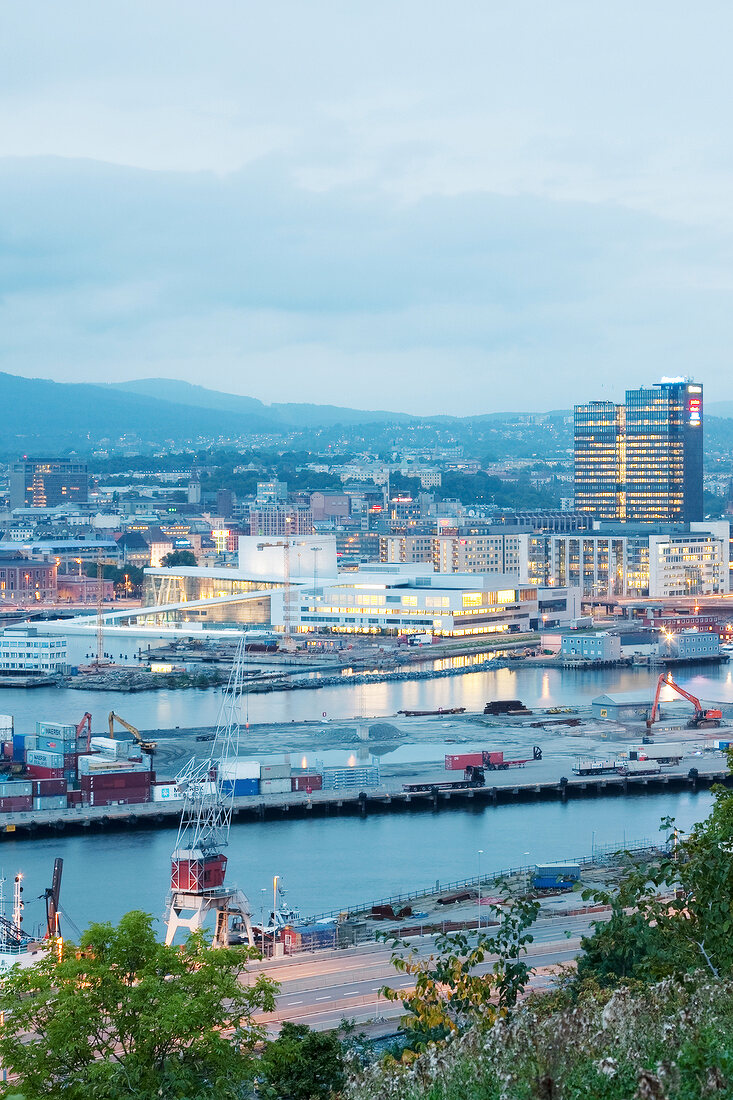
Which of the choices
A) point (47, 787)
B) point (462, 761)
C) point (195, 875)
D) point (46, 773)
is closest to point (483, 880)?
point (195, 875)

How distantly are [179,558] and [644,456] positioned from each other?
969 cm

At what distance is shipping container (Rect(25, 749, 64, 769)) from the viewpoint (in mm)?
12570

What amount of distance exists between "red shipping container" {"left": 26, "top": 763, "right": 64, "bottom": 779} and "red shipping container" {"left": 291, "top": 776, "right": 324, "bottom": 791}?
1.65 m

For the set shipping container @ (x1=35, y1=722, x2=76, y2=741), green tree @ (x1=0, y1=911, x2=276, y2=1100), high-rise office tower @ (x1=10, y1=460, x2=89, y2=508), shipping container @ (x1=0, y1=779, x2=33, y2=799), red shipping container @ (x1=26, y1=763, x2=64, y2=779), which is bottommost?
red shipping container @ (x1=26, y1=763, x2=64, y2=779)

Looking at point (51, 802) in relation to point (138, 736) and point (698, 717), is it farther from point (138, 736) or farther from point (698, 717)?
point (698, 717)

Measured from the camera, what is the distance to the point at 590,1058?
10.8ft

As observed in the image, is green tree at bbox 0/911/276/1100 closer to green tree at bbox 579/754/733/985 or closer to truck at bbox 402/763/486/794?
green tree at bbox 579/754/733/985

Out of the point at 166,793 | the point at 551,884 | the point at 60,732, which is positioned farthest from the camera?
the point at 60,732

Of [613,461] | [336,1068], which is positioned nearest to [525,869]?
[336,1068]

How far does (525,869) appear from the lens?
383 inches

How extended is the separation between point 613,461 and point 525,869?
26.1m

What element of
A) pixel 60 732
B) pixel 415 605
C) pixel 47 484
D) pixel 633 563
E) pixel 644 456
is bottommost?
pixel 60 732

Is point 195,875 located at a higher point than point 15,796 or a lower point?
higher

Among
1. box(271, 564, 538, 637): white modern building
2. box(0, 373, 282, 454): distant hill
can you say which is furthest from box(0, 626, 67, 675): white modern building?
box(0, 373, 282, 454): distant hill
